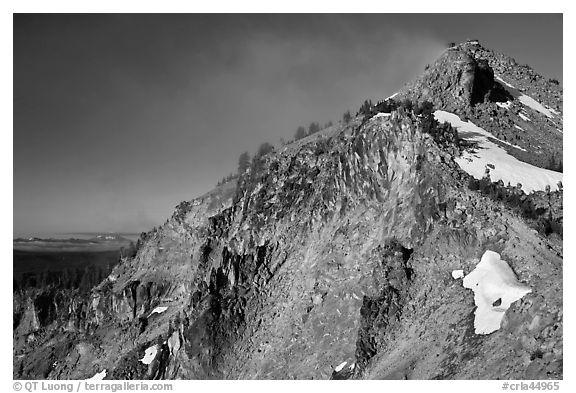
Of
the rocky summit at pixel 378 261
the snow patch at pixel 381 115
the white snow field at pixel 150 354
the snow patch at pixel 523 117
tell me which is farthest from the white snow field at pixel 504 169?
the white snow field at pixel 150 354

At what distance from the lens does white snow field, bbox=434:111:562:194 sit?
59.8 metres

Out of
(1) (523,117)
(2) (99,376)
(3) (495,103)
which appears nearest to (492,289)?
(3) (495,103)

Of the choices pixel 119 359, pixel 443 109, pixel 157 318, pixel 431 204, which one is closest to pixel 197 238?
pixel 157 318

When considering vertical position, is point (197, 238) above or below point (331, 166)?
below

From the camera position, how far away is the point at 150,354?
7962 centimetres

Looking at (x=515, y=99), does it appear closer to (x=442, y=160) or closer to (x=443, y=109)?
(x=443, y=109)

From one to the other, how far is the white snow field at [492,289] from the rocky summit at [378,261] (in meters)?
0.13

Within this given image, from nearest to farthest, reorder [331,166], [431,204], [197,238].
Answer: [431,204], [331,166], [197,238]

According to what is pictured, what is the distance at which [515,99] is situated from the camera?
89062 millimetres

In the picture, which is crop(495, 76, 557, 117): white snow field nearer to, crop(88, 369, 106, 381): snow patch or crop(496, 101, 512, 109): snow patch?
crop(496, 101, 512, 109): snow patch

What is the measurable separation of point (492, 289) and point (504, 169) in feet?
52.2

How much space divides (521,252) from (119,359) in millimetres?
57051

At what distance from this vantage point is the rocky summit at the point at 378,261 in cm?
4934

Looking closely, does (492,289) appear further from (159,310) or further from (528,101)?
(159,310)
